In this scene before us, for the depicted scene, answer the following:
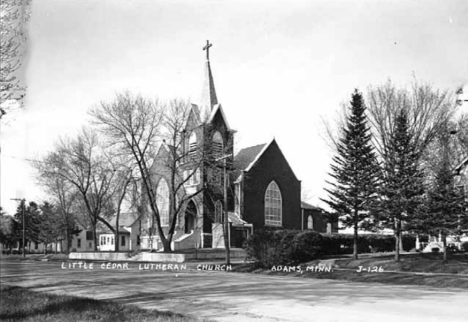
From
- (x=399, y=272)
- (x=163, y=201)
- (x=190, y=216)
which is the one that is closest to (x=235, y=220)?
(x=190, y=216)

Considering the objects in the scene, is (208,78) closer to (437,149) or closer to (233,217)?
(233,217)

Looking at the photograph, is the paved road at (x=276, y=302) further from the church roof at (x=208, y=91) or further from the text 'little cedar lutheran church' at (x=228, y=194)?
the church roof at (x=208, y=91)

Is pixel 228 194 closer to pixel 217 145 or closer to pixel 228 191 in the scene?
pixel 228 191

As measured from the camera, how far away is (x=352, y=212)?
3403 cm

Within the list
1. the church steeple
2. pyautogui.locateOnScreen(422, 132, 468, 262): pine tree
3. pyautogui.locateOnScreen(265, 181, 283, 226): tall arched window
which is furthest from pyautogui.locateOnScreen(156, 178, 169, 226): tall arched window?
pyautogui.locateOnScreen(422, 132, 468, 262): pine tree

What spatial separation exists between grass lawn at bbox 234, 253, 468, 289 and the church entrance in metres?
23.2

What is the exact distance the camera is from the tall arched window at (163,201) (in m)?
57.3

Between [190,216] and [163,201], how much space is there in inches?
198

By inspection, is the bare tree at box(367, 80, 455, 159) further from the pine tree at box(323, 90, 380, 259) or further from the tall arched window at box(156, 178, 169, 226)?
the tall arched window at box(156, 178, 169, 226)

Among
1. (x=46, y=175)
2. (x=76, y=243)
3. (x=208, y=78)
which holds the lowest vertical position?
(x=76, y=243)

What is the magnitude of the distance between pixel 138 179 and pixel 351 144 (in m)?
19.1

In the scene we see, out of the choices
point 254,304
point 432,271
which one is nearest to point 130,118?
point 432,271

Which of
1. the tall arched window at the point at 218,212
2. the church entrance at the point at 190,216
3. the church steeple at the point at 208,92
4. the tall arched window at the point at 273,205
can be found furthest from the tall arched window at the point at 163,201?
the tall arched window at the point at 273,205

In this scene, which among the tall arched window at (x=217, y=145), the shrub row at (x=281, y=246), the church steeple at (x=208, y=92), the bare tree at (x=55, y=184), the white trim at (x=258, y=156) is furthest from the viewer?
the church steeple at (x=208, y=92)
